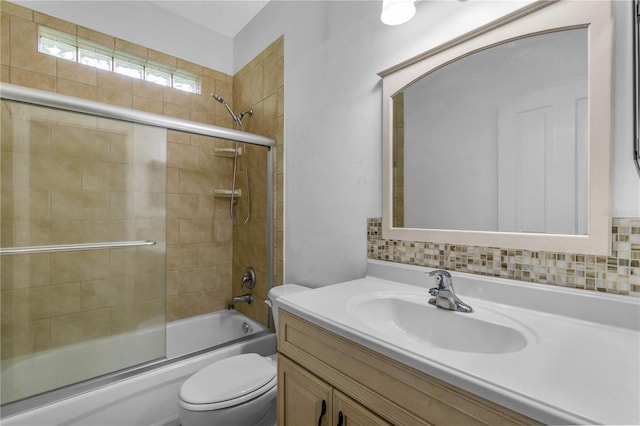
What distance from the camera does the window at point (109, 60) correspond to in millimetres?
1851

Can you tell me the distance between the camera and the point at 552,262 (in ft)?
2.73

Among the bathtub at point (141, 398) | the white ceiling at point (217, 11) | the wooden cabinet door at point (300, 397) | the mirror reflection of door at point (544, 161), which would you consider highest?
the white ceiling at point (217, 11)

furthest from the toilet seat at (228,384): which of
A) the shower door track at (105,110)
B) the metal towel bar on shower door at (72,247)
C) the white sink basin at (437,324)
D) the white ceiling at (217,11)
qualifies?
the white ceiling at (217,11)

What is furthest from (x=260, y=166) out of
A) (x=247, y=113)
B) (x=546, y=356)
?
(x=546, y=356)

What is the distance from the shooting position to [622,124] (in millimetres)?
738

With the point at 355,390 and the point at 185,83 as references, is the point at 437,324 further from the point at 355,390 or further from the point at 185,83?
the point at 185,83

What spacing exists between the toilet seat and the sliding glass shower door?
1.50 ft

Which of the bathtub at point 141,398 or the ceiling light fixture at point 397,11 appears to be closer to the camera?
the ceiling light fixture at point 397,11

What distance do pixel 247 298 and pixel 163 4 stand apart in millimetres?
2337

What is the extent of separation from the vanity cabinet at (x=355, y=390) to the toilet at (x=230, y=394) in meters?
0.33

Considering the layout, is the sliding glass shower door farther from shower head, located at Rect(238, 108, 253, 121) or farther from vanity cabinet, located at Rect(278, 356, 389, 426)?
vanity cabinet, located at Rect(278, 356, 389, 426)

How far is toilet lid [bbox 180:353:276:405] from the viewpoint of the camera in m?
1.21

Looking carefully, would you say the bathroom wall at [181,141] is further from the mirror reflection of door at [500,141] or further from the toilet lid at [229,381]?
the mirror reflection of door at [500,141]

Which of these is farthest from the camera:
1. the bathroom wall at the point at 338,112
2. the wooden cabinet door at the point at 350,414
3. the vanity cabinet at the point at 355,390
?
the bathroom wall at the point at 338,112
